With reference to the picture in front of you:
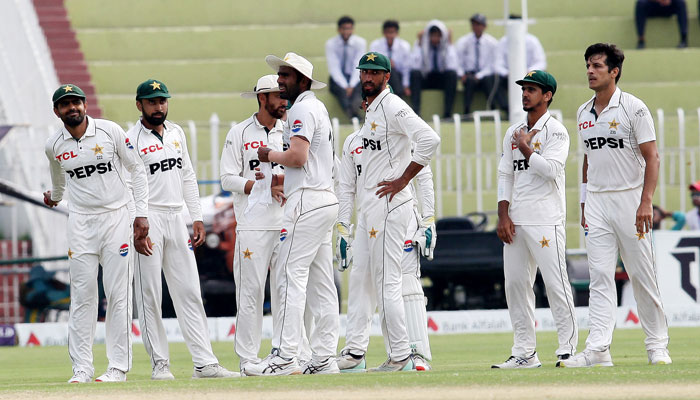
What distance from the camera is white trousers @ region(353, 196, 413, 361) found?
31.1ft

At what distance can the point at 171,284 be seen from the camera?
10008mm

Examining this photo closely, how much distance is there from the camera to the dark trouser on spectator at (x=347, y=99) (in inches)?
850

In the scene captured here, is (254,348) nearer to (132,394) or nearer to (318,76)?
(132,394)

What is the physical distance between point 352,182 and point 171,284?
4.99 feet

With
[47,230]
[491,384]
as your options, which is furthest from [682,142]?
[491,384]

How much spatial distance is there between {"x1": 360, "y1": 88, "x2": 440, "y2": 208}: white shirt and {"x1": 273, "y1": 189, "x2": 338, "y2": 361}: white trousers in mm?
368

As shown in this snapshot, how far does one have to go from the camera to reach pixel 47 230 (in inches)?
738

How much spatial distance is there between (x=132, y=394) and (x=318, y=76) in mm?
15166

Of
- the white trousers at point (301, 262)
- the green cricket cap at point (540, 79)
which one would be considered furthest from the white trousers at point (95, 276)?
the green cricket cap at point (540, 79)

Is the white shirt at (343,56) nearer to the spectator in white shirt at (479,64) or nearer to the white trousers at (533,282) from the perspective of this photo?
the spectator in white shirt at (479,64)

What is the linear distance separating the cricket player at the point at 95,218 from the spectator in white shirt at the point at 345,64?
12.0 metres

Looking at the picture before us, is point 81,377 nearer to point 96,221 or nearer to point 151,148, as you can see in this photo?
point 96,221

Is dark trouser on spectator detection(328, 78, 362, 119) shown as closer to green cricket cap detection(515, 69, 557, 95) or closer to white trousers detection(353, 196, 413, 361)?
green cricket cap detection(515, 69, 557, 95)

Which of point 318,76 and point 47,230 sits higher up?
point 318,76
